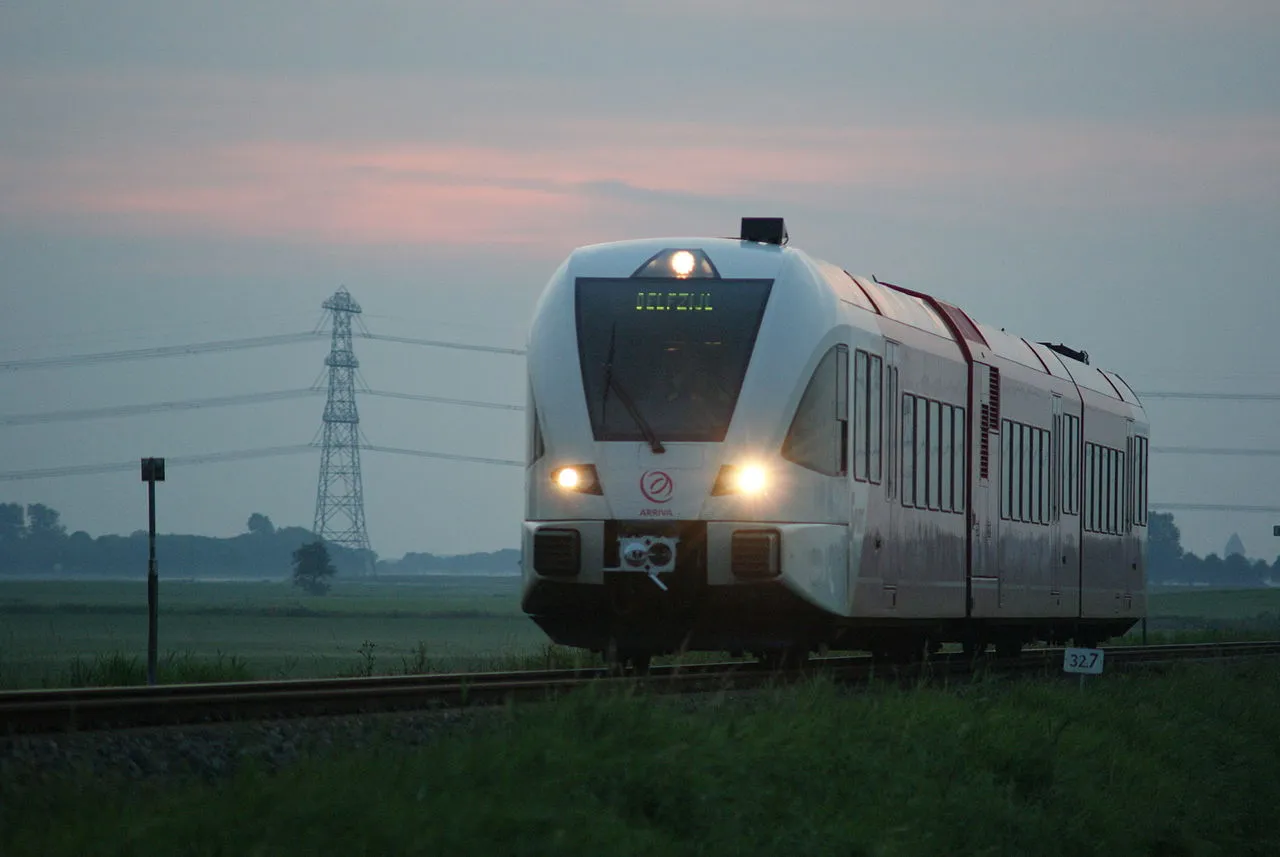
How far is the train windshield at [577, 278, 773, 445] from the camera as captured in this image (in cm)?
1547

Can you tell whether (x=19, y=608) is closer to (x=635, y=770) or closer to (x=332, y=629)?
(x=332, y=629)

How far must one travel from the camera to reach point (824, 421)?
52.2ft

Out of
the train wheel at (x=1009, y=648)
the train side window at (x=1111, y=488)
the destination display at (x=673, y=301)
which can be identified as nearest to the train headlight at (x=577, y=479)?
the destination display at (x=673, y=301)

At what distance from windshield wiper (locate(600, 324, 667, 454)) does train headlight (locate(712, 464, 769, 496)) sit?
523 millimetres

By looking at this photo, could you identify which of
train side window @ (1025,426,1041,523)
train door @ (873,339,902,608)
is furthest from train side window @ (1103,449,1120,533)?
train door @ (873,339,902,608)

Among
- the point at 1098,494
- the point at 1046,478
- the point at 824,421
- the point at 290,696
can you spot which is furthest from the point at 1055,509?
the point at 290,696

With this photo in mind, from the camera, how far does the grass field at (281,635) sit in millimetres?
19984

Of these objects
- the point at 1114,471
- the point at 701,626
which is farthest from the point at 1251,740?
the point at 1114,471

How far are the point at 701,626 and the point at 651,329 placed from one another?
8.21ft

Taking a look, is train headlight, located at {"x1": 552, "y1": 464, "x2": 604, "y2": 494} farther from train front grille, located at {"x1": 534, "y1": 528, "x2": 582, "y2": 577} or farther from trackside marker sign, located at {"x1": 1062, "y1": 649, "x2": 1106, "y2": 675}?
trackside marker sign, located at {"x1": 1062, "y1": 649, "x2": 1106, "y2": 675}

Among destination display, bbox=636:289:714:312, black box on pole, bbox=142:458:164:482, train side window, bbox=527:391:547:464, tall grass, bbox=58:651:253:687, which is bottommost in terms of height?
tall grass, bbox=58:651:253:687

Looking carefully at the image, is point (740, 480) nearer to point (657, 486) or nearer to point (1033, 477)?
point (657, 486)

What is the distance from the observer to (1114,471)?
27656 mm

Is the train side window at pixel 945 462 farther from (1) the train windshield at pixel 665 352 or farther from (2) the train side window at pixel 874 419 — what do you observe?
(1) the train windshield at pixel 665 352
